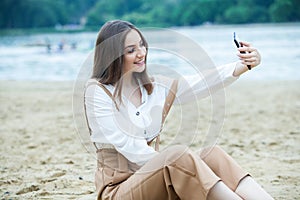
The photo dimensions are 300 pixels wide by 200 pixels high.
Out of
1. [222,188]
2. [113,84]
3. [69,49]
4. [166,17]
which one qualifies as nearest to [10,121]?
[113,84]

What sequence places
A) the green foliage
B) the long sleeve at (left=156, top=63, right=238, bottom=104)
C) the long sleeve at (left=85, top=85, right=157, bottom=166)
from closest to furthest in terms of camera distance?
1. the long sleeve at (left=85, top=85, right=157, bottom=166)
2. the long sleeve at (left=156, top=63, right=238, bottom=104)
3. the green foliage

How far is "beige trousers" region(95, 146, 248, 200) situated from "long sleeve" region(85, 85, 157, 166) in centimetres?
6

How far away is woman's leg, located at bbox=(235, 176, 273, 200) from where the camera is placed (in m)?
2.08

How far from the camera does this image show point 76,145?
450 cm

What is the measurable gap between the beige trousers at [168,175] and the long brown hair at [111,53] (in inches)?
12.7

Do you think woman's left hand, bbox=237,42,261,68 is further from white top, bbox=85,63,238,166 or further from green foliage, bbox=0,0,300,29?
green foliage, bbox=0,0,300,29

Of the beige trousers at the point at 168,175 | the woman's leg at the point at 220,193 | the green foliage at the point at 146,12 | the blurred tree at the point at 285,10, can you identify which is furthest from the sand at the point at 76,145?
the green foliage at the point at 146,12

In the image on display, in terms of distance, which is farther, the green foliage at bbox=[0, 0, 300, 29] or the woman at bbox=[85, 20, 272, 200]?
the green foliage at bbox=[0, 0, 300, 29]

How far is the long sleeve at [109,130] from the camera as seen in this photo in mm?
2133

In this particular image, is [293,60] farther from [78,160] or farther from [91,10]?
[91,10]

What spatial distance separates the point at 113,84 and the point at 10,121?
12.4 ft

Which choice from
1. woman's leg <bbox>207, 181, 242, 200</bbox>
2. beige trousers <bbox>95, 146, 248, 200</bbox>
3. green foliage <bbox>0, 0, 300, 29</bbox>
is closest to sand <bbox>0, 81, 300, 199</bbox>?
beige trousers <bbox>95, 146, 248, 200</bbox>

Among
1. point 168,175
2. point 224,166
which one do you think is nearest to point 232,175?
point 224,166

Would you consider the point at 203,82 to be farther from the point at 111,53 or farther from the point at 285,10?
the point at 285,10
